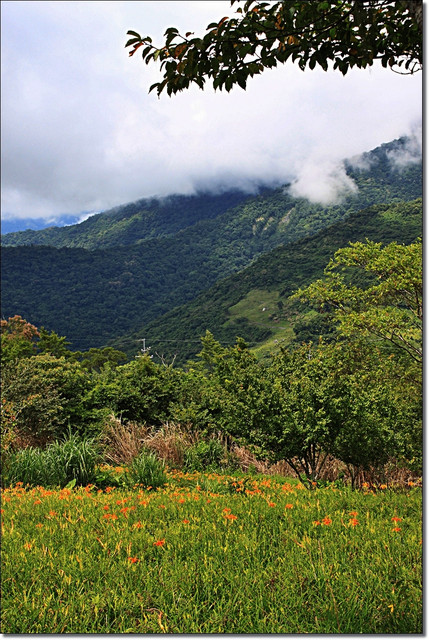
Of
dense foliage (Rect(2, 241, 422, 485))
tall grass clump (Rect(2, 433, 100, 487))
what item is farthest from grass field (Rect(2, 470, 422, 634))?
dense foliage (Rect(2, 241, 422, 485))

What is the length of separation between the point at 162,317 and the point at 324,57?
13.6m

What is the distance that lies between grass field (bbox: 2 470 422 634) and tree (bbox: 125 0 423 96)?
2.64 meters

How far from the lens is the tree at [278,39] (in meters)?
2.34

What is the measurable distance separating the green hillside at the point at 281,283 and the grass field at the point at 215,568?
4.94 m

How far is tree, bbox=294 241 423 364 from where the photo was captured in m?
7.94

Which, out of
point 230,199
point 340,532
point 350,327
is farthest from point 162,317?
point 340,532

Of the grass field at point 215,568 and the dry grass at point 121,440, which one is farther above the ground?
the grass field at point 215,568

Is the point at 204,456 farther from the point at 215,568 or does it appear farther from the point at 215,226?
the point at 215,568

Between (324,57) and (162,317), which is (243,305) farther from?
(324,57)

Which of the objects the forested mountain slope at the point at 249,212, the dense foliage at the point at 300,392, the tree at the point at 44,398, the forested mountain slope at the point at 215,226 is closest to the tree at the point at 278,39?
the forested mountain slope at the point at 215,226

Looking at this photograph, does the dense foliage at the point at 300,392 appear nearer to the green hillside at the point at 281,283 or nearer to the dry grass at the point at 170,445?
the green hillside at the point at 281,283

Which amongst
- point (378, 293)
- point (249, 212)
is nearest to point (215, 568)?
point (249, 212)

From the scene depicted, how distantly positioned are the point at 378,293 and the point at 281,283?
2334 mm

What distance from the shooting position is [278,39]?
2465 mm
